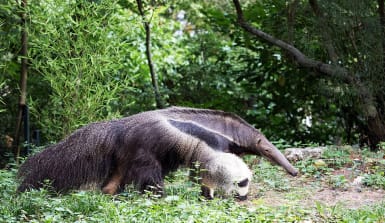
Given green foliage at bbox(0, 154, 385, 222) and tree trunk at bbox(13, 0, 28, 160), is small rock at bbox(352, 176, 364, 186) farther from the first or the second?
tree trunk at bbox(13, 0, 28, 160)

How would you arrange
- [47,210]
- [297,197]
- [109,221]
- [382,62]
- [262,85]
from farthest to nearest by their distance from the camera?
[262,85], [382,62], [297,197], [47,210], [109,221]

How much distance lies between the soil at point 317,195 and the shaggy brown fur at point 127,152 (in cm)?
68

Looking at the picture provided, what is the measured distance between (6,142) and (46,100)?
979mm

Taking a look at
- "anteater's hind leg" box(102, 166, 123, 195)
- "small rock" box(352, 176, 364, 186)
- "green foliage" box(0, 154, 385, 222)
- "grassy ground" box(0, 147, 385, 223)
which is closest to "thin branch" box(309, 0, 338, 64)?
"grassy ground" box(0, 147, 385, 223)

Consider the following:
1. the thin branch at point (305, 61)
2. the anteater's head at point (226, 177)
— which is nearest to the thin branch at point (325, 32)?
the thin branch at point (305, 61)

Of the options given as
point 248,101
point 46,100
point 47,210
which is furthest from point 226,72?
point 47,210

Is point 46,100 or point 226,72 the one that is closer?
point 46,100

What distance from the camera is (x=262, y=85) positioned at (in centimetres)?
1284

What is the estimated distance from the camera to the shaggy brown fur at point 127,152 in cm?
680

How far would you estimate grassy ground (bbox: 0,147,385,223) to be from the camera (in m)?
5.38

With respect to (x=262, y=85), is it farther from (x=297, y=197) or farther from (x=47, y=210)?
(x=47, y=210)

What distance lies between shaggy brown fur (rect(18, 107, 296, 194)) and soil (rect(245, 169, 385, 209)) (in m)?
0.68

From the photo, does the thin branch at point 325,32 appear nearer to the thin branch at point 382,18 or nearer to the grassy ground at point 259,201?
the thin branch at point 382,18

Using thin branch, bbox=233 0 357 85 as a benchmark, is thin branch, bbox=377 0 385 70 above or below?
above
